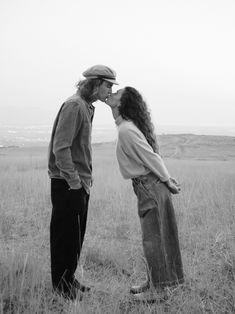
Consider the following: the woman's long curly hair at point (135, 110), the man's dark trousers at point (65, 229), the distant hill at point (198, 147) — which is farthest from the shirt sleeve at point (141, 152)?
the distant hill at point (198, 147)

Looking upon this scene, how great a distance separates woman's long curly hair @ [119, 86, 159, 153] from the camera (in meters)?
3.08

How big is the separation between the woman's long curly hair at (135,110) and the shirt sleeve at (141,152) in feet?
0.36

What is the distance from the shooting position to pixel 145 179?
3068mm

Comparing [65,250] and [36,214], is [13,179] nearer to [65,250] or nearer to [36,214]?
[36,214]

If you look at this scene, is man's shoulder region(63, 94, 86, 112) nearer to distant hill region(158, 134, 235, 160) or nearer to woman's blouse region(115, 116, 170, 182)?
woman's blouse region(115, 116, 170, 182)

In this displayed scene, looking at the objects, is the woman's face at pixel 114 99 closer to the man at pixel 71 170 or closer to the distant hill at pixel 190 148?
the man at pixel 71 170

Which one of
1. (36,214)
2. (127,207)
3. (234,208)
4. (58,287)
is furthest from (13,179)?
(58,287)

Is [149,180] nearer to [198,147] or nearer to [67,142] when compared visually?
[67,142]

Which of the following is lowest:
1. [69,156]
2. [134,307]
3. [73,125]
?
[134,307]

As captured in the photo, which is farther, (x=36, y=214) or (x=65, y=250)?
(x=36, y=214)

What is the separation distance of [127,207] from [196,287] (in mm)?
3027

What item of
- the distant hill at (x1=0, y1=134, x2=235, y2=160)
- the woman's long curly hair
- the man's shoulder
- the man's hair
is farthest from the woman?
the distant hill at (x1=0, y1=134, x2=235, y2=160)

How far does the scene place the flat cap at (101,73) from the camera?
2.94 metres

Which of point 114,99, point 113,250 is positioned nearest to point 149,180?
point 114,99
